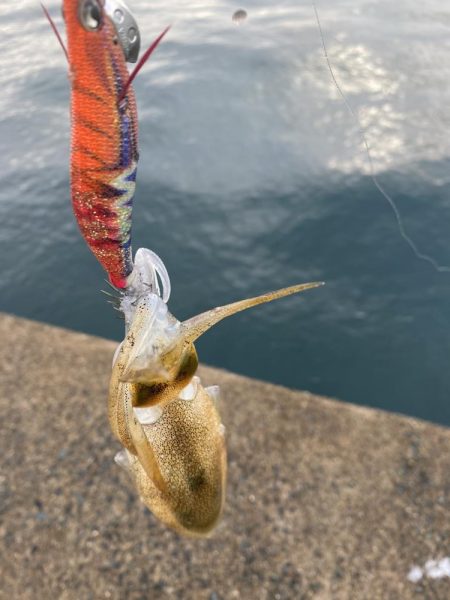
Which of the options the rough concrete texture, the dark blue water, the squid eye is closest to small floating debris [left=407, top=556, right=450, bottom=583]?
the rough concrete texture

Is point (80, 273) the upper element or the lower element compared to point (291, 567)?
upper

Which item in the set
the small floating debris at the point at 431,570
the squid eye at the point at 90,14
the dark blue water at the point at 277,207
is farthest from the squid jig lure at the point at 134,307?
the dark blue water at the point at 277,207

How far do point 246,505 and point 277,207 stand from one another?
6.84 metres

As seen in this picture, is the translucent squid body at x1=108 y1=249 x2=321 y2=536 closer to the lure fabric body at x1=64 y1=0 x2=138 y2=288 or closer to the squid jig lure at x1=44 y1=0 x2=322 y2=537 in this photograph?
the squid jig lure at x1=44 y1=0 x2=322 y2=537

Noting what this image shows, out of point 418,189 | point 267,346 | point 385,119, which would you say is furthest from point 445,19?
point 267,346

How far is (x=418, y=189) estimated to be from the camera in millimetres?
10992

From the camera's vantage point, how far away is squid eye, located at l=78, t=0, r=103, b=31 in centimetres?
102

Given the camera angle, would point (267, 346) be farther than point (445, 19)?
No

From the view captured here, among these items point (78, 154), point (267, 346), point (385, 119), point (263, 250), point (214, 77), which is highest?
point (78, 154)

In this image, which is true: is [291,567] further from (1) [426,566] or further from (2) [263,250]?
(2) [263,250]

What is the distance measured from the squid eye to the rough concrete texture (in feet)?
20.2

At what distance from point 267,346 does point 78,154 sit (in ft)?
26.7

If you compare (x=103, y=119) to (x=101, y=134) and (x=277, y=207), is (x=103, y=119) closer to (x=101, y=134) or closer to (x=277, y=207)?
(x=101, y=134)

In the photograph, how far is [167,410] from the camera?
1857 millimetres
